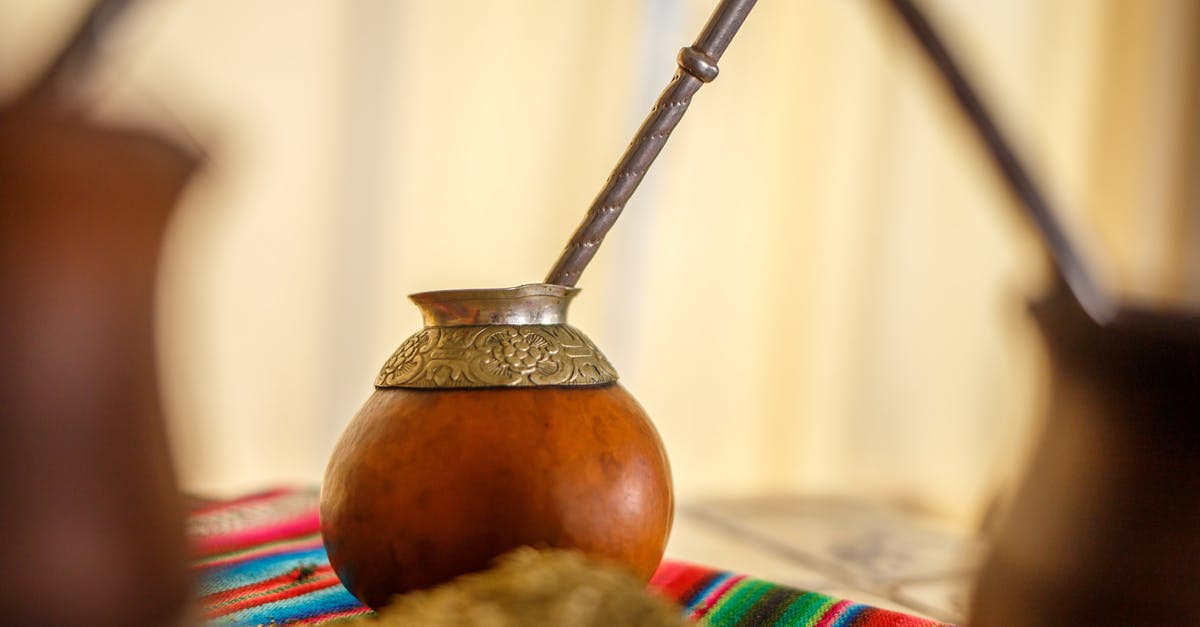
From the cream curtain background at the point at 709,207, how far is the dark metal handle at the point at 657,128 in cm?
122

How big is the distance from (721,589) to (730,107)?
1.56 m

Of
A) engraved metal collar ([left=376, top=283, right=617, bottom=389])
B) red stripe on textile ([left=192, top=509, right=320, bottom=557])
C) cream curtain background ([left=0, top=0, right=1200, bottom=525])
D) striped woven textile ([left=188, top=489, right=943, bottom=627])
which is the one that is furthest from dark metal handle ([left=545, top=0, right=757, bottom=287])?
cream curtain background ([left=0, top=0, right=1200, bottom=525])

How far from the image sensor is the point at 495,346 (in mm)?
525

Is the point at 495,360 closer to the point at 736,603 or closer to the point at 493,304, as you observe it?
the point at 493,304

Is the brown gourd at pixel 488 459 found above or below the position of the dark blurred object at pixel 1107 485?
below

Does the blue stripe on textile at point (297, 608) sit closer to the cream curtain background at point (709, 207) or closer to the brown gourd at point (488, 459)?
the brown gourd at point (488, 459)

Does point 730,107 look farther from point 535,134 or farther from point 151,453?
point 151,453

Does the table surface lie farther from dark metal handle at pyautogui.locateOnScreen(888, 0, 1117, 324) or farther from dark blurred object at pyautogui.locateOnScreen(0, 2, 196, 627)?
dark blurred object at pyautogui.locateOnScreen(0, 2, 196, 627)

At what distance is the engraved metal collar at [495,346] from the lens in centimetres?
52

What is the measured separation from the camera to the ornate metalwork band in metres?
0.52

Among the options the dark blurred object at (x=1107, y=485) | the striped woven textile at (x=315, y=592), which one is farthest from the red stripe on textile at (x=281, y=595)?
the dark blurred object at (x=1107, y=485)

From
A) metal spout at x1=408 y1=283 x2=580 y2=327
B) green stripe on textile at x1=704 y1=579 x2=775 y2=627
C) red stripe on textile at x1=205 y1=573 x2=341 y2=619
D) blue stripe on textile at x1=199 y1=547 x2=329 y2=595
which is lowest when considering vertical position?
blue stripe on textile at x1=199 y1=547 x2=329 y2=595

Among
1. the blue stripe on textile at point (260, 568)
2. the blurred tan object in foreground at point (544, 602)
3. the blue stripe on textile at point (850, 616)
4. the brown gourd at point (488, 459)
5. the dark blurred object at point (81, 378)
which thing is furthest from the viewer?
the blue stripe on textile at point (260, 568)

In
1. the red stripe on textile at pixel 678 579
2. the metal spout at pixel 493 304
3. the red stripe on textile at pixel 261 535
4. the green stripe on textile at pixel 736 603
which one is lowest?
the red stripe on textile at pixel 261 535
